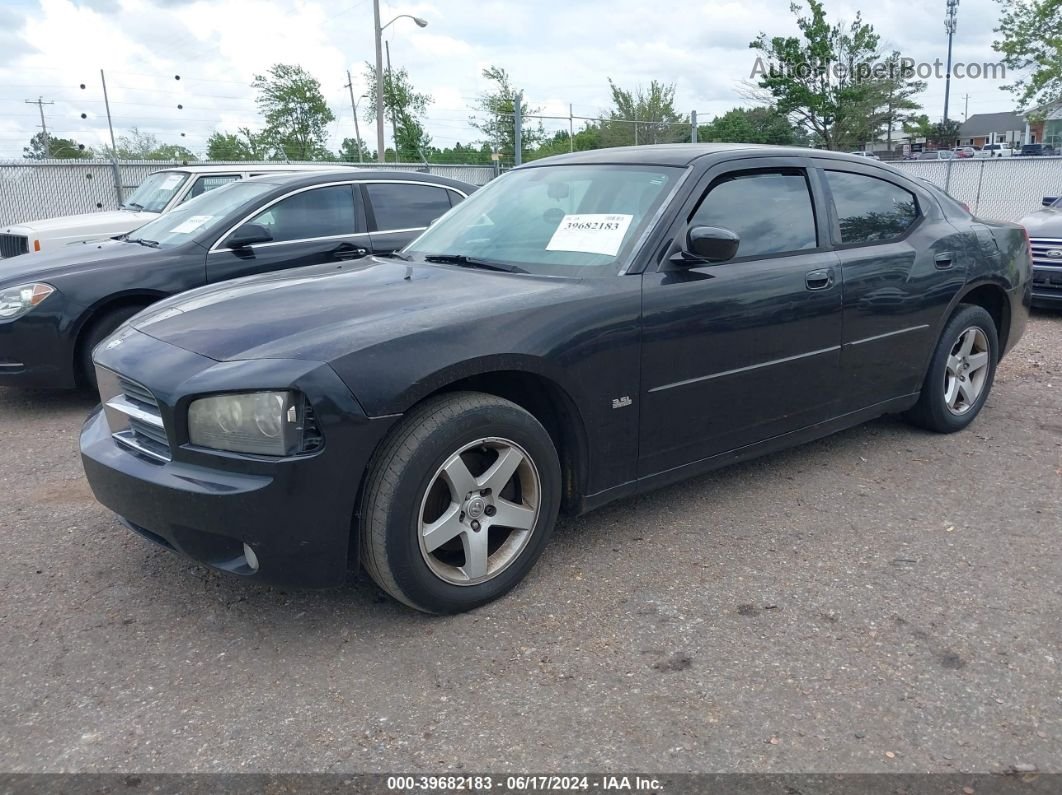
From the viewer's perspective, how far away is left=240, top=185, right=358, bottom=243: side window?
21.2 ft

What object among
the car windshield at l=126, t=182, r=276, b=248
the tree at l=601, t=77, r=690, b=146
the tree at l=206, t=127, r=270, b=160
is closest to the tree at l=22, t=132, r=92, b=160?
the tree at l=206, t=127, r=270, b=160

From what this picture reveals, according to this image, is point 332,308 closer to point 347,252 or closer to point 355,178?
point 347,252

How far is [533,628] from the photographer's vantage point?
302cm

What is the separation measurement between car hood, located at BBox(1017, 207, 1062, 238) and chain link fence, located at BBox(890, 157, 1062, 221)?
8666 millimetres

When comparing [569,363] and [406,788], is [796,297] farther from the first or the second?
[406,788]

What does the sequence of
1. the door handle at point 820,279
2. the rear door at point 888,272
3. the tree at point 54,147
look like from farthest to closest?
the tree at point 54,147 < the rear door at point 888,272 < the door handle at point 820,279

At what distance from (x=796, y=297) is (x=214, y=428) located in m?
2.54

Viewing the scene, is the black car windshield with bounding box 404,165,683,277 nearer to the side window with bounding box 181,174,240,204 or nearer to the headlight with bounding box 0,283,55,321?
the headlight with bounding box 0,283,55,321

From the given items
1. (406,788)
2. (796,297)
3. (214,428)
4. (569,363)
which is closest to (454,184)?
(796,297)

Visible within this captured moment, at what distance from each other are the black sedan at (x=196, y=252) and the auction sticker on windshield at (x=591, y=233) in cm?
232

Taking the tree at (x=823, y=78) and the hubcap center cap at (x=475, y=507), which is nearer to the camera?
the hubcap center cap at (x=475, y=507)

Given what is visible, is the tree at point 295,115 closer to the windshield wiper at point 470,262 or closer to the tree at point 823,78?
the tree at point 823,78

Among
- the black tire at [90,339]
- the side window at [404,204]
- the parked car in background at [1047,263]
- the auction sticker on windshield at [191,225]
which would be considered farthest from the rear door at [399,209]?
the parked car in background at [1047,263]

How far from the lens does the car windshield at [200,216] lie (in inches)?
248
